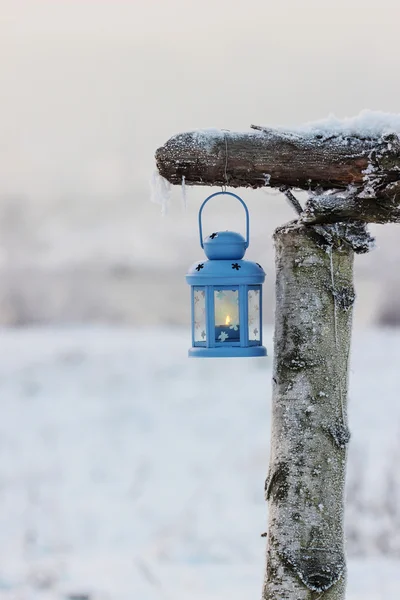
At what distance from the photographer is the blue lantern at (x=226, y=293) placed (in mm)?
2553

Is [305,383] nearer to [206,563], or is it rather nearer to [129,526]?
[206,563]

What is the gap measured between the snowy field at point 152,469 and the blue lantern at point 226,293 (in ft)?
9.85

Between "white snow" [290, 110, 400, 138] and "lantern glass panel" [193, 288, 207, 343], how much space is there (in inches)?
26.6

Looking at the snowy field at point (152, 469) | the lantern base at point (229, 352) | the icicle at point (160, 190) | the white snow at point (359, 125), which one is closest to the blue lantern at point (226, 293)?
the lantern base at point (229, 352)

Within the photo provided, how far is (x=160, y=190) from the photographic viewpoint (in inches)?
96.3

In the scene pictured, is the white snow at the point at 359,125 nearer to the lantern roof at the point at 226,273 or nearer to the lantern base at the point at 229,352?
the lantern roof at the point at 226,273

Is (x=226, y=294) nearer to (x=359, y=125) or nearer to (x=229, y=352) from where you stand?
(x=229, y=352)

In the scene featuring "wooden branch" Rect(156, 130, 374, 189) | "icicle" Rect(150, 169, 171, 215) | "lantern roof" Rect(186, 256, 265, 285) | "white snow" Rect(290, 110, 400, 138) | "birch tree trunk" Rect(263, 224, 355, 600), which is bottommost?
"birch tree trunk" Rect(263, 224, 355, 600)

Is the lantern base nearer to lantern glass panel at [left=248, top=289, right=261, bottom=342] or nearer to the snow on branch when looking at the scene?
lantern glass panel at [left=248, top=289, right=261, bottom=342]

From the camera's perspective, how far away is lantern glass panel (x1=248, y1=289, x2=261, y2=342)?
269 centimetres

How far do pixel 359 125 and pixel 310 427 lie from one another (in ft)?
3.17

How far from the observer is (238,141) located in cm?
235

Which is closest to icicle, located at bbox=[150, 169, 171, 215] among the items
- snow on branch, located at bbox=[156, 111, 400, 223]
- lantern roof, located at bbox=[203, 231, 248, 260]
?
snow on branch, located at bbox=[156, 111, 400, 223]

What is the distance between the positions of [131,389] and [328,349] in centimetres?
821
